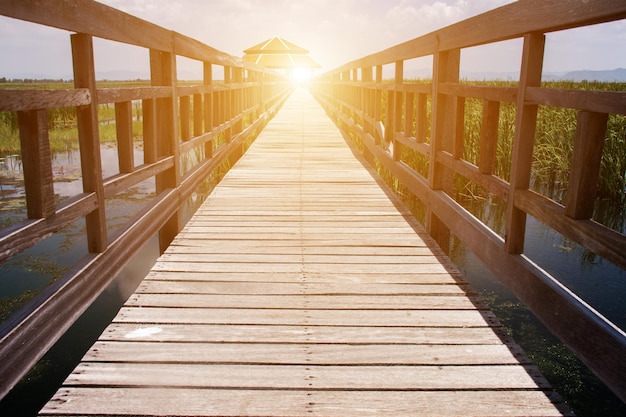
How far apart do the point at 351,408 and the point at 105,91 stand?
1.63 metres

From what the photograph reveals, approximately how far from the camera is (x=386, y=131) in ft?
18.3

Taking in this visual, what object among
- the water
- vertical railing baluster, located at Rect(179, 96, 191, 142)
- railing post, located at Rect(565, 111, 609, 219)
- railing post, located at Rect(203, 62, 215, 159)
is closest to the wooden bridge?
railing post, located at Rect(565, 111, 609, 219)

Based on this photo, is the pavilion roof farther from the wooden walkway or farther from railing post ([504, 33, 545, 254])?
railing post ([504, 33, 545, 254])

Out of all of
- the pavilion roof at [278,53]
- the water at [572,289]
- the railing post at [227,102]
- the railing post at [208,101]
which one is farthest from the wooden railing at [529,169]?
the pavilion roof at [278,53]

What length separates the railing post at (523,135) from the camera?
2129 mm

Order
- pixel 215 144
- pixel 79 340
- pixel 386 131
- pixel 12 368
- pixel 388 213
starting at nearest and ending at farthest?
pixel 12 368, pixel 79 340, pixel 388 213, pixel 386 131, pixel 215 144

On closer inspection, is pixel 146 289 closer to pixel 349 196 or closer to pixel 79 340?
pixel 79 340

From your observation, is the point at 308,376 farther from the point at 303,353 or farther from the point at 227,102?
the point at 227,102

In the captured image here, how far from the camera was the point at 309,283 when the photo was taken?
2.57 meters

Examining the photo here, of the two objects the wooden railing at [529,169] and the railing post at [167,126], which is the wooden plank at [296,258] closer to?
the wooden railing at [529,169]

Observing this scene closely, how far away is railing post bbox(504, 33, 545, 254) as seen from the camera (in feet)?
6.98

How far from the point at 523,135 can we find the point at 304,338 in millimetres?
1205

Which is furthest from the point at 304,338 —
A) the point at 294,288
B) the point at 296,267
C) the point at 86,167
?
the point at 86,167

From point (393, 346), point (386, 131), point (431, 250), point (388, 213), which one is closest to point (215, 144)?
point (386, 131)
